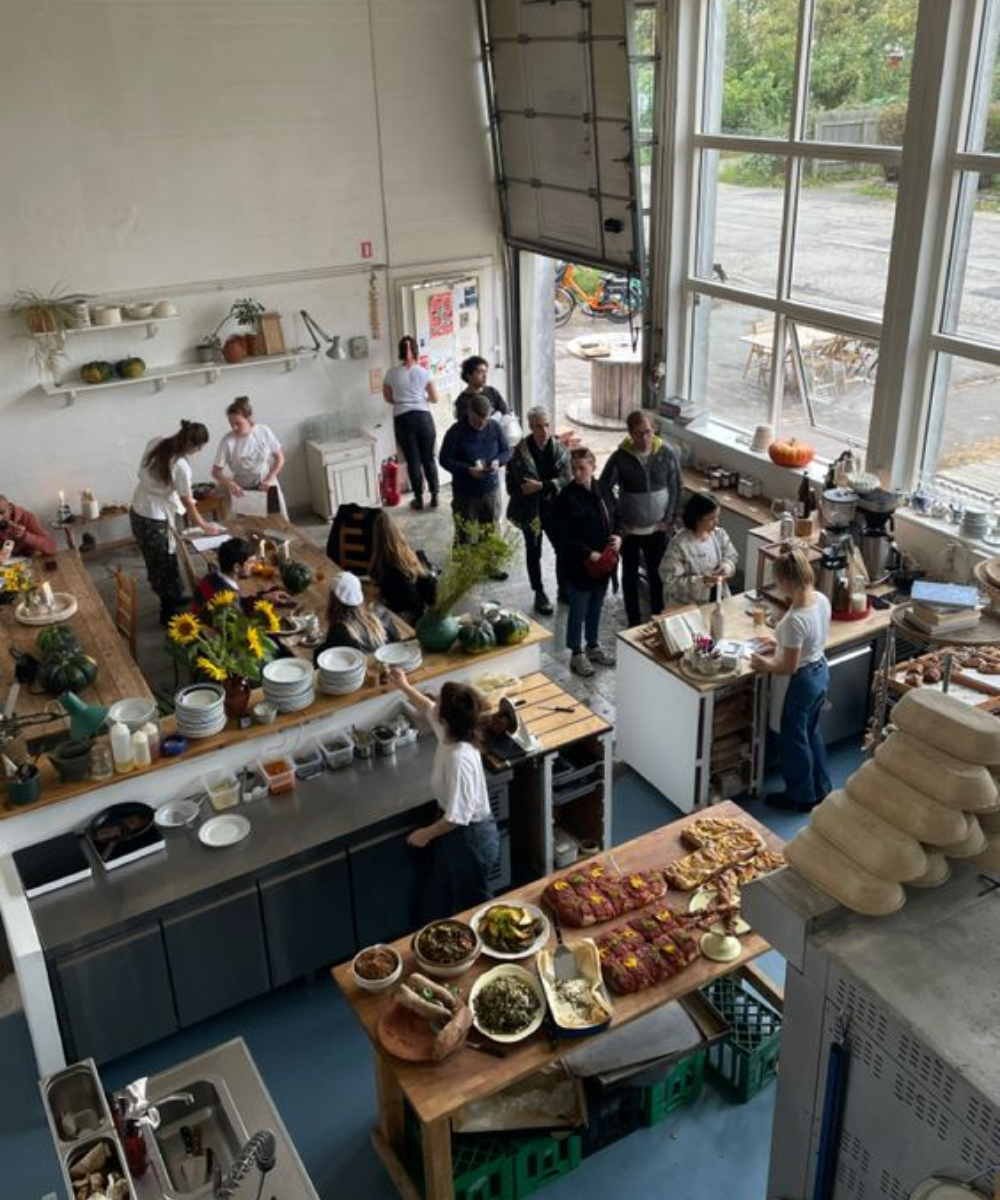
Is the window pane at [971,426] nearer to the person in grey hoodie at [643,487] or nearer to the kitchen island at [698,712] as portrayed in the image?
the kitchen island at [698,712]

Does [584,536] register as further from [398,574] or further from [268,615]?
[268,615]

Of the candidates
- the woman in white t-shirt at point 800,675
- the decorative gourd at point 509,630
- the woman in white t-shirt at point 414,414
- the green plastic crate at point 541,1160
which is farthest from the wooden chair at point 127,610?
the green plastic crate at point 541,1160

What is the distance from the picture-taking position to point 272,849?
541 centimetres

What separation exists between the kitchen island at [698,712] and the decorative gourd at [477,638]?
965 mm

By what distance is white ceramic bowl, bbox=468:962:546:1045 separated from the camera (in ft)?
14.3

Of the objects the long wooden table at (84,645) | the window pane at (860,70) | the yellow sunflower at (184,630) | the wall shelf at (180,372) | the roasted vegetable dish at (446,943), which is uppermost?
the window pane at (860,70)

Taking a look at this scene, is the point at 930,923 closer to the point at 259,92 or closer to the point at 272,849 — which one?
A: the point at 272,849

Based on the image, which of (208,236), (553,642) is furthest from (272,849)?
(208,236)

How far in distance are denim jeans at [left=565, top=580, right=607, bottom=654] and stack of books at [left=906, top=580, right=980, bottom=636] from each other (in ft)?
8.08

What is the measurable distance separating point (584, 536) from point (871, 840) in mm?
5031

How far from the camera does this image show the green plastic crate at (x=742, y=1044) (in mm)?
4996

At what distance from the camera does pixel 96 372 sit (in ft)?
32.7

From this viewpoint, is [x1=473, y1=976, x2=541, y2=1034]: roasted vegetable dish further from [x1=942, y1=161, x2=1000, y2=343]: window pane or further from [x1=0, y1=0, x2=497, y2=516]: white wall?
[x1=0, y1=0, x2=497, y2=516]: white wall

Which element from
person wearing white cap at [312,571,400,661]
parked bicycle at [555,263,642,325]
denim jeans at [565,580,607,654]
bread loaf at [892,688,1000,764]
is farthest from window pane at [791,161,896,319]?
parked bicycle at [555,263,642,325]
